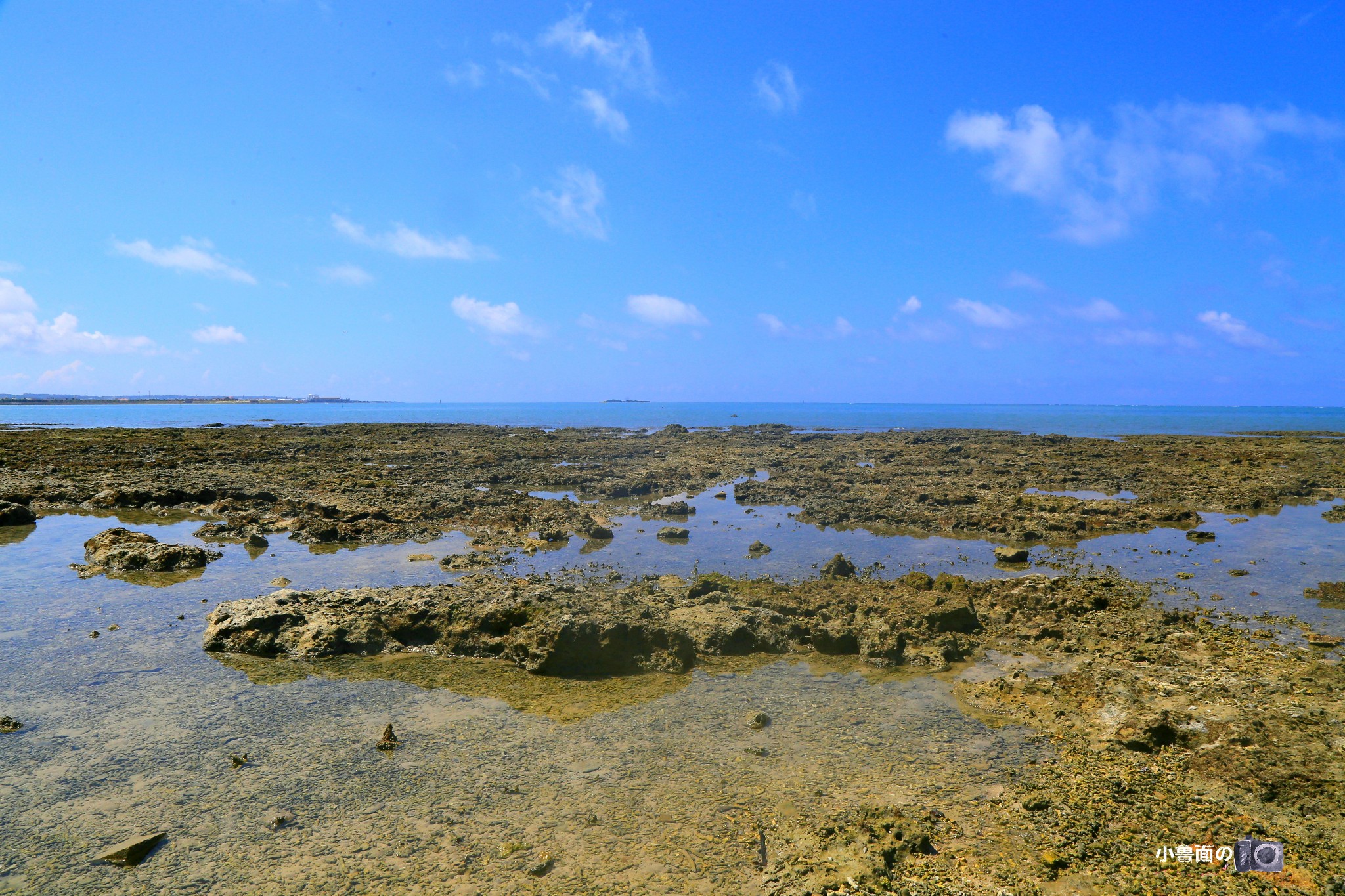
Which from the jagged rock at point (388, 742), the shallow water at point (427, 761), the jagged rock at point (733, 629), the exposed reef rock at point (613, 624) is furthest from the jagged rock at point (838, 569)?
the jagged rock at point (388, 742)

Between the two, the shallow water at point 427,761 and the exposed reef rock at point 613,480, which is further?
the exposed reef rock at point 613,480

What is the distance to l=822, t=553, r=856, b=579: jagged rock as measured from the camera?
1252cm

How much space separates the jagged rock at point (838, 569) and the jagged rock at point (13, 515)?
21979 mm

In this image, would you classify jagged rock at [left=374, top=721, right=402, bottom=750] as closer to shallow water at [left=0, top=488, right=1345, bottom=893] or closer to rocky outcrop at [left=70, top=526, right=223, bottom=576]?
shallow water at [left=0, top=488, right=1345, bottom=893]

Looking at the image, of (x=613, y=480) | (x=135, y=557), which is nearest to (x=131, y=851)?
(x=135, y=557)

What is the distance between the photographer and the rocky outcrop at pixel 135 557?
12.4m

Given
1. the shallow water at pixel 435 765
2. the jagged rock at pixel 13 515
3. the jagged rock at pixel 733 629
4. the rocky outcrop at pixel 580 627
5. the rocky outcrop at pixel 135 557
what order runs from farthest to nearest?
the jagged rock at pixel 13 515, the rocky outcrop at pixel 135 557, the jagged rock at pixel 733 629, the rocky outcrop at pixel 580 627, the shallow water at pixel 435 765

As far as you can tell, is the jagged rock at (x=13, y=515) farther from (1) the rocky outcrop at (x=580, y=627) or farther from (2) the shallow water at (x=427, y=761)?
(1) the rocky outcrop at (x=580, y=627)

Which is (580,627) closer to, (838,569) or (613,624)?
(613,624)

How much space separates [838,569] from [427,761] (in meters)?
8.91

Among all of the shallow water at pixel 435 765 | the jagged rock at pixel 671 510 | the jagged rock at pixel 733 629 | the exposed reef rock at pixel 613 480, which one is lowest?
the shallow water at pixel 435 765

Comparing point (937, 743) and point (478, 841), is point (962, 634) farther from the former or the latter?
point (478, 841)

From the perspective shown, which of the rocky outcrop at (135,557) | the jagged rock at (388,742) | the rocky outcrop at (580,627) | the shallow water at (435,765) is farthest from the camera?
the rocky outcrop at (135,557)

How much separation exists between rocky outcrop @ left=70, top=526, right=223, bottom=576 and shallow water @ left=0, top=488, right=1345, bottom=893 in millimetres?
1733
